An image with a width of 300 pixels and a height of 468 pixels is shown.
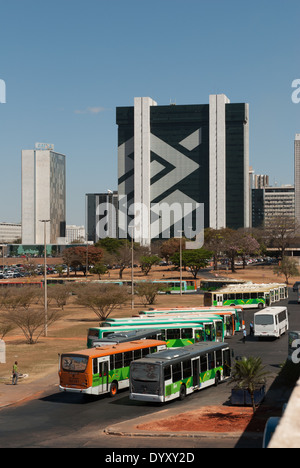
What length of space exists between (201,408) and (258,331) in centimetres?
2468

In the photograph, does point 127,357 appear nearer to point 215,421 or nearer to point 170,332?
point 170,332

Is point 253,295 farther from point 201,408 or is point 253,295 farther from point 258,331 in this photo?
point 201,408

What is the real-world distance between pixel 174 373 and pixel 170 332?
12.0m

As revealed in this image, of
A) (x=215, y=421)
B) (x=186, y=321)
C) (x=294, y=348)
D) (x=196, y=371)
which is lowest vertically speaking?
(x=215, y=421)

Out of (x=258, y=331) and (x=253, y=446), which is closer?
(x=253, y=446)

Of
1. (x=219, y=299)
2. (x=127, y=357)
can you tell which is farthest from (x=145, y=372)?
(x=219, y=299)

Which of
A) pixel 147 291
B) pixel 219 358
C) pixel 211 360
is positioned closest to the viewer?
pixel 211 360

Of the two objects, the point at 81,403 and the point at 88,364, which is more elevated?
the point at 88,364

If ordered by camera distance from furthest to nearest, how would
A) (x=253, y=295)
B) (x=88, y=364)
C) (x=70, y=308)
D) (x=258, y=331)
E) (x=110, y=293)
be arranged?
(x=70, y=308) → (x=253, y=295) → (x=110, y=293) → (x=258, y=331) → (x=88, y=364)

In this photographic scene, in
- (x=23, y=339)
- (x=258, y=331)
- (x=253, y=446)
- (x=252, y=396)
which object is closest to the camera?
(x=253, y=446)

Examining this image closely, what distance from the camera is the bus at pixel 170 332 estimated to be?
4253 centimetres

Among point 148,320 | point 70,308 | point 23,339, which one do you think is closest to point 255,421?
point 148,320

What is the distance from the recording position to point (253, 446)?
22.2 m

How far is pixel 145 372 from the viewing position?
3002 centimetres
